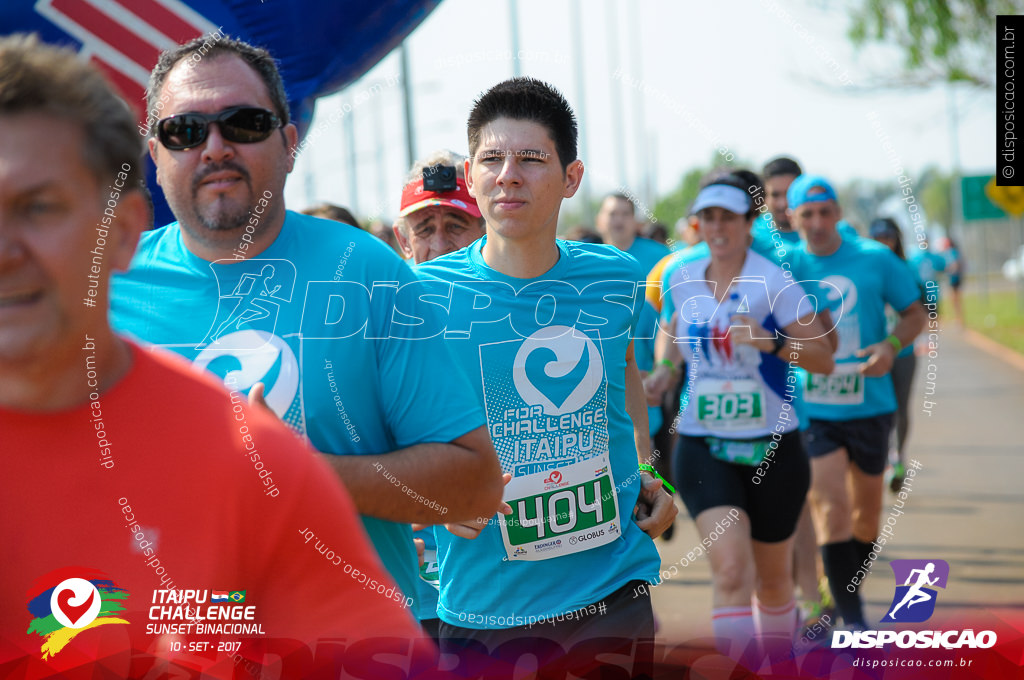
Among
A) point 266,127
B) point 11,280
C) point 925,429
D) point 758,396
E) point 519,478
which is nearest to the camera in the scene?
point 11,280

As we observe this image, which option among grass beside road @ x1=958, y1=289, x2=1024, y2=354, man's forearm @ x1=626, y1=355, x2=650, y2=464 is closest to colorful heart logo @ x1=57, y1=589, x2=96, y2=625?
man's forearm @ x1=626, y1=355, x2=650, y2=464

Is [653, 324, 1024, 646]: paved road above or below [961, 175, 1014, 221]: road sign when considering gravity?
below

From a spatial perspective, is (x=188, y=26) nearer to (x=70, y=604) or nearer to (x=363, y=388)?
(x=363, y=388)

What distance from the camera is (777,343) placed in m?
3.86

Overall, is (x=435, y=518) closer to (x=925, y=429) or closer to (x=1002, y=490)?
(x=1002, y=490)

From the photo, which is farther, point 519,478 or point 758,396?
point 758,396

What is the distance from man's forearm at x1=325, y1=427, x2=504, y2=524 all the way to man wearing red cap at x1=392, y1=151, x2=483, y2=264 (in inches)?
51.2

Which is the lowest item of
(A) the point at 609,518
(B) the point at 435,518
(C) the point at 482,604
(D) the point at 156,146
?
(C) the point at 482,604

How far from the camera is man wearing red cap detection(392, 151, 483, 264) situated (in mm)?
3265

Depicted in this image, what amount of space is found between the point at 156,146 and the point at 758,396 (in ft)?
8.50

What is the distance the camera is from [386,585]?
131 cm

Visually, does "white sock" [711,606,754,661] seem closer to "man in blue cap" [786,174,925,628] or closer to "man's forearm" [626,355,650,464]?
"man's forearm" [626,355,650,464]

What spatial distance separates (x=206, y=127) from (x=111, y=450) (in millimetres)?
898

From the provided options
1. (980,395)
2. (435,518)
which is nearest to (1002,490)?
(980,395)
